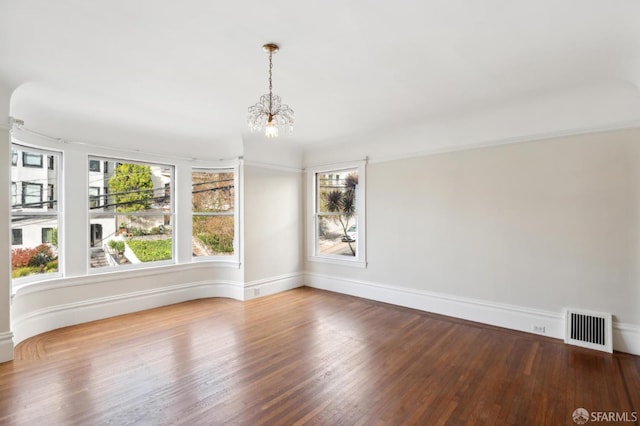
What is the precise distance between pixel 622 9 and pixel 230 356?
4163mm

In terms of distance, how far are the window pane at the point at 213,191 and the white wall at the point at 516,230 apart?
7.94 feet

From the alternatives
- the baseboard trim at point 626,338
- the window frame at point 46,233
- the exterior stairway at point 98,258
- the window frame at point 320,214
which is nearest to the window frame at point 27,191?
the window frame at point 46,233

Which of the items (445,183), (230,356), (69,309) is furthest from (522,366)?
(69,309)

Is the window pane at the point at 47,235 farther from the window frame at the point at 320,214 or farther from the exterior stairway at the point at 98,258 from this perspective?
the window frame at the point at 320,214

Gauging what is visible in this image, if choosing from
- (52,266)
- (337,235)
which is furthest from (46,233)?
(337,235)

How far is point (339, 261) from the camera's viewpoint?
571cm

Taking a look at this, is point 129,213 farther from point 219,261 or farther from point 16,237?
point 219,261

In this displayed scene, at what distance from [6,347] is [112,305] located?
4.45 ft

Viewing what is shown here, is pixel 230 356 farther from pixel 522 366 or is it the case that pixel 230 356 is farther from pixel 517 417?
pixel 522 366

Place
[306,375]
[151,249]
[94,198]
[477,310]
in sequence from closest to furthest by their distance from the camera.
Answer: [306,375]
[477,310]
[94,198]
[151,249]

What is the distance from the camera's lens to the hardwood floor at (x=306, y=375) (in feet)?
7.47

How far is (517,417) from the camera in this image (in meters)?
2.22

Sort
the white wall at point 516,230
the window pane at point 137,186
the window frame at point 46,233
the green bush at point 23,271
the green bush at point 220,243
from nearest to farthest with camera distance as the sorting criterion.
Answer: the white wall at point 516,230
the green bush at point 23,271
the window frame at point 46,233
the window pane at point 137,186
the green bush at point 220,243

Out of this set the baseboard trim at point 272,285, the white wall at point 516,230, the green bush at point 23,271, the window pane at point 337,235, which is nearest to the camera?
the white wall at point 516,230
